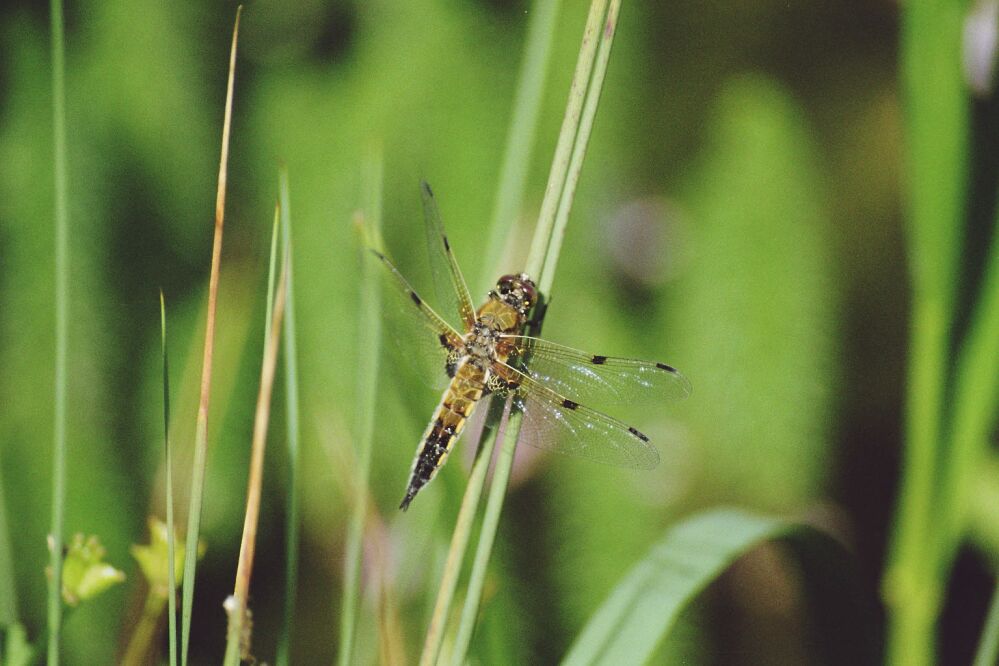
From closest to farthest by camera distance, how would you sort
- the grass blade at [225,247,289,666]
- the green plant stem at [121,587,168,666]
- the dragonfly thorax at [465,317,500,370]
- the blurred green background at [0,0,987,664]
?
the grass blade at [225,247,289,666] < the green plant stem at [121,587,168,666] < the dragonfly thorax at [465,317,500,370] < the blurred green background at [0,0,987,664]

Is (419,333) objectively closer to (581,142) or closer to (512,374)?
(512,374)

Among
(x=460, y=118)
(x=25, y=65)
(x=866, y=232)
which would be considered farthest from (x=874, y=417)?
(x=25, y=65)

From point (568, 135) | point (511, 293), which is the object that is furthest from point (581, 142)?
point (511, 293)

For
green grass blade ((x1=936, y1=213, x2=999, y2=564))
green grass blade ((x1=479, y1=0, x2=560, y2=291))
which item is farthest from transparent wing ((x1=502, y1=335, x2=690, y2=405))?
green grass blade ((x1=936, y1=213, x2=999, y2=564))

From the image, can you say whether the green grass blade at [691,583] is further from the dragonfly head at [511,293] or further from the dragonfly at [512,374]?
the dragonfly head at [511,293]

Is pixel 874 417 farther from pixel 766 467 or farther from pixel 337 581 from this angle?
pixel 337 581

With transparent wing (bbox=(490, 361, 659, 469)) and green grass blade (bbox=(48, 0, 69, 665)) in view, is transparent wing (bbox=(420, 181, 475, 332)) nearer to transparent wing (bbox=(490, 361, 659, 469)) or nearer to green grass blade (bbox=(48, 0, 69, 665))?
transparent wing (bbox=(490, 361, 659, 469))

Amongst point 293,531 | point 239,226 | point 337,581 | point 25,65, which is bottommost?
point 337,581

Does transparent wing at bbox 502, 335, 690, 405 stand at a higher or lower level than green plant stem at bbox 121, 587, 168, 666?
higher
